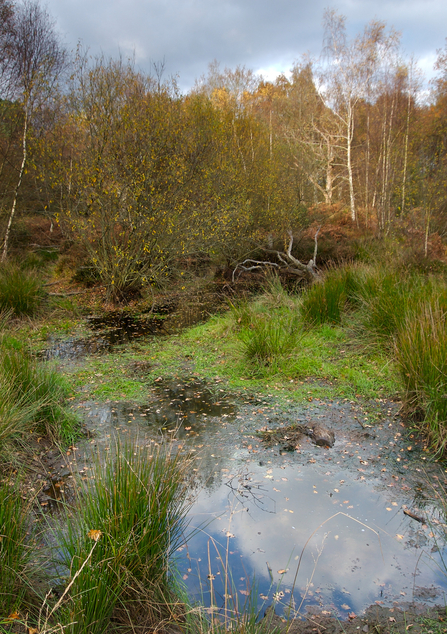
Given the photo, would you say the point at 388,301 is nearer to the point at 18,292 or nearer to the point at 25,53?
the point at 18,292

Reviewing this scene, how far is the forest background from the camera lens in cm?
958

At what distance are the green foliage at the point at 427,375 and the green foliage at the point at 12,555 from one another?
3.30 metres

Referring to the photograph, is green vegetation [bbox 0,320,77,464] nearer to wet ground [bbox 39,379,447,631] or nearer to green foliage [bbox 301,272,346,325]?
wet ground [bbox 39,379,447,631]

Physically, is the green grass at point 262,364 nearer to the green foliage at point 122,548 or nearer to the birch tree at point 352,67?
the green foliage at point 122,548

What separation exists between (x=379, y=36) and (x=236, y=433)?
73.4ft

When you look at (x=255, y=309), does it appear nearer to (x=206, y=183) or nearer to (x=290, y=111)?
(x=206, y=183)

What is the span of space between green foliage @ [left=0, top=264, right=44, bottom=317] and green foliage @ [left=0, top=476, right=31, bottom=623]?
20.3ft

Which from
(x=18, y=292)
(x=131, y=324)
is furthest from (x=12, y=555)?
(x=131, y=324)

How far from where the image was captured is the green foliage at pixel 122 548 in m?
1.96

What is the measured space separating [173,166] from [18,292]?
14.5ft

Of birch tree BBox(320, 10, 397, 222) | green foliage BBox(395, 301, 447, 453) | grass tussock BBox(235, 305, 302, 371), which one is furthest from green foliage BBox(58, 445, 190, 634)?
birch tree BBox(320, 10, 397, 222)

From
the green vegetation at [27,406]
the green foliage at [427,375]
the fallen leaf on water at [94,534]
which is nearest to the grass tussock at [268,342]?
the green foliage at [427,375]

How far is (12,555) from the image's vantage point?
213 centimetres

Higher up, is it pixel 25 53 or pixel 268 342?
pixel 25 53
